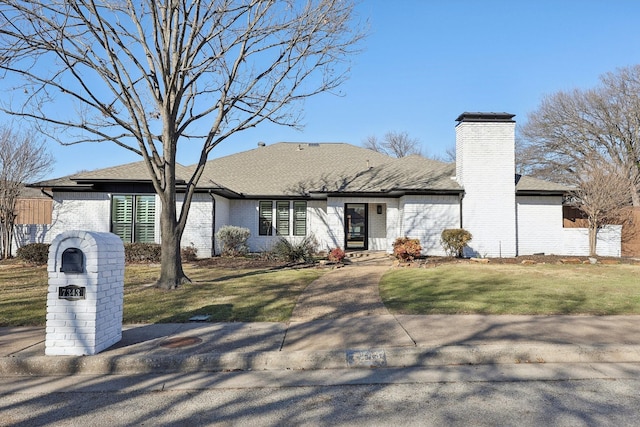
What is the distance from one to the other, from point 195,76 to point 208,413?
31.0 feet

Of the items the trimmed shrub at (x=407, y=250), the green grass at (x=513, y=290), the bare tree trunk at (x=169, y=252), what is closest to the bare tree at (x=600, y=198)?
the green grass at (x=513, y=290)

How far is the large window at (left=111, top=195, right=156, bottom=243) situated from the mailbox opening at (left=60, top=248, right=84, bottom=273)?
12592mm

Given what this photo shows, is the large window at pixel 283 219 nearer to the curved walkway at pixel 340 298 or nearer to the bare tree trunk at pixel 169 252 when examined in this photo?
the curved walkway at pixel 340 298

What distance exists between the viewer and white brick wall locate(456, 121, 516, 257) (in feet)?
57.8

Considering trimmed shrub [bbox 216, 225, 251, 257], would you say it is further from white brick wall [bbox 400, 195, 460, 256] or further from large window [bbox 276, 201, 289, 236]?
white brick wall [bbox 400, 195, 460, 256]

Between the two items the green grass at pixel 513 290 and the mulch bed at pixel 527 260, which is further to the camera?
the mulch bed at pixel 527 260

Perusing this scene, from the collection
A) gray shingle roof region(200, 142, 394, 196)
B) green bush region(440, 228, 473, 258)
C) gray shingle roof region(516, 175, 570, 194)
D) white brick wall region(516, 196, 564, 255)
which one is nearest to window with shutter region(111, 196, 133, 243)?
gray shingle roof region(200, 142, 394, 196)

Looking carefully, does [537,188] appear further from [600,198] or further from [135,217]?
[135,217]

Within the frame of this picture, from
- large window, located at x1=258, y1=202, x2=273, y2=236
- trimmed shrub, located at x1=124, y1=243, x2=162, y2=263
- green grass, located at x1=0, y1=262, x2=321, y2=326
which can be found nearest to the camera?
green grass, located at x1=0, y1=262, x2=321, y2=326

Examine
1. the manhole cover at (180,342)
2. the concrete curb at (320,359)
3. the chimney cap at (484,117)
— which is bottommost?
the concrete curb at (320,359)

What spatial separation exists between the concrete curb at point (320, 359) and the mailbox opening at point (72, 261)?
110cm

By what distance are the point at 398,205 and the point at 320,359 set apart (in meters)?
14.5

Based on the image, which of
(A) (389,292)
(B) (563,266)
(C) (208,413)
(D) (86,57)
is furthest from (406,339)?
(B) (563,266)

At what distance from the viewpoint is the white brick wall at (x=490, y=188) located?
17.6 m
